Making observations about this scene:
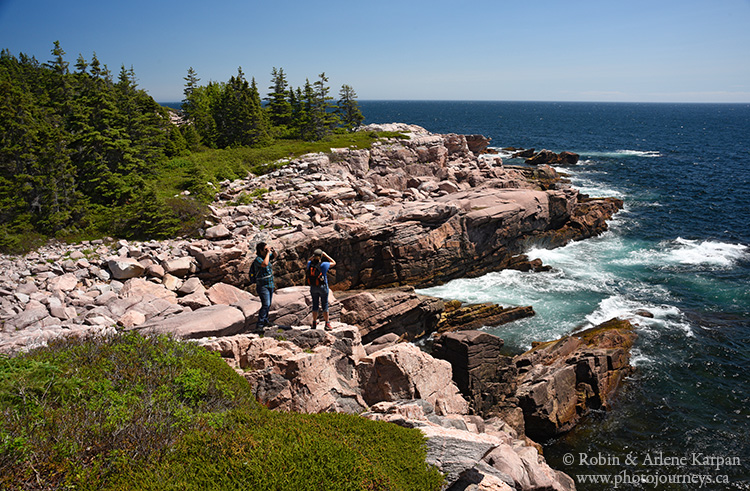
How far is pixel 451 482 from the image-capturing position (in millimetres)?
7969

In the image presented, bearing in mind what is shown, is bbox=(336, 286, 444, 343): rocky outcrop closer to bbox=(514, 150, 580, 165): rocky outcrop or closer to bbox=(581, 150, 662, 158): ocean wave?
bbox=(514, 150, 580, 165): rocky outcrop

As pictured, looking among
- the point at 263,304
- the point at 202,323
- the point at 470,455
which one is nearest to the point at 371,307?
the point at 263,304

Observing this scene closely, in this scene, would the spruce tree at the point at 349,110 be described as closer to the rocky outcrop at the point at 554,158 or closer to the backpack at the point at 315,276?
the rocky outcrop at the point at 554,158

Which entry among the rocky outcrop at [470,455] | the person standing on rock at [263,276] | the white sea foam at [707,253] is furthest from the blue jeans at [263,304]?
the white sea foam at [707,253]

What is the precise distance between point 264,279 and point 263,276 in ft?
0.42

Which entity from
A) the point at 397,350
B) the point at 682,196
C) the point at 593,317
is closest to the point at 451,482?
the point at 397,350

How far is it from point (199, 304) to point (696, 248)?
130 feet

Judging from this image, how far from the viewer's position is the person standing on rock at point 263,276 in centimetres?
1268

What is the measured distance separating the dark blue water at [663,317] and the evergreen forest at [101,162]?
19339mm

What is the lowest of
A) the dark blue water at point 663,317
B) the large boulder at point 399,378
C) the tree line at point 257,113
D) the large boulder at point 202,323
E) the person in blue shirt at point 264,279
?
the dark blue water at point 663,317

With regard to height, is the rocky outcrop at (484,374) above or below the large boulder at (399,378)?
below

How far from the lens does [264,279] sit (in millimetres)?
12938

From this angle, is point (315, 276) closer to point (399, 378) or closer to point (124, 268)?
point (399, 378)

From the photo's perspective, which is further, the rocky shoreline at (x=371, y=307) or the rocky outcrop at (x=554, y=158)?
the rocky outcrop at (x=554, y=158)
